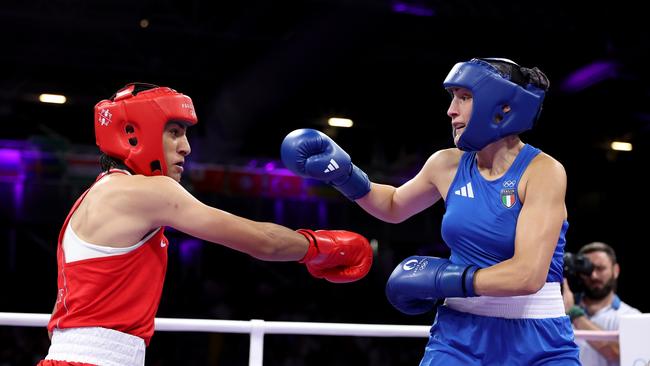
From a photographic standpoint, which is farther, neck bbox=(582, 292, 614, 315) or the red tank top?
neck bbox=(582, 292, 614, 315)

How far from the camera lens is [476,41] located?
8.04 m

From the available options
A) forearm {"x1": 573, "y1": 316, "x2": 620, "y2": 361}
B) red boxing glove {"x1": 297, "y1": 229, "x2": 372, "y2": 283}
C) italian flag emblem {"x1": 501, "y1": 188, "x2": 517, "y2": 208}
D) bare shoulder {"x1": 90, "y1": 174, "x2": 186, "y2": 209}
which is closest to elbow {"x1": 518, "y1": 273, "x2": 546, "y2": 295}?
italian flag emblem {"x1": 501, "y1": 188, "x2": 517, "y2": 208}

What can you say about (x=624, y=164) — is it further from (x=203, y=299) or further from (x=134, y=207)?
(x=134, y=207)

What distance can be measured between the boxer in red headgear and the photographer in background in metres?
2.24

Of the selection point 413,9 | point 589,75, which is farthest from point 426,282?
point 589,75

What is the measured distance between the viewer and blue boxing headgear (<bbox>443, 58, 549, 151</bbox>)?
2.00 m

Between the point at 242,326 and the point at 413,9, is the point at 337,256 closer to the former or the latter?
the point at 242,326

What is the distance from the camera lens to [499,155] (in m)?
2.07

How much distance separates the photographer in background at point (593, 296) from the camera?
3744 millimetres

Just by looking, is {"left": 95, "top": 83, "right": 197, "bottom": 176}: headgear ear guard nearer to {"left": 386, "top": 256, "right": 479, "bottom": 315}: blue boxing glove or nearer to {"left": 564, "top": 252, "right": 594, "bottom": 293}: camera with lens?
{"left": 386, "top": 256, "right": 479, "bottom": 315}: blue boxing glove

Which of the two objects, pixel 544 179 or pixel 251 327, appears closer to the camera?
pixel 544 179

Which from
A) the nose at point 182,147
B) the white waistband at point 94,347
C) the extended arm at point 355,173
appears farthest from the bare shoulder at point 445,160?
the white waistband at point 94,347

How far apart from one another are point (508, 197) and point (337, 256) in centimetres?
49

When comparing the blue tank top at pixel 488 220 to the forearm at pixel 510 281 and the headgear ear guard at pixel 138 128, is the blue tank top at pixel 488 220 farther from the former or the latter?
the headgear ear guard at pixel 138 128
